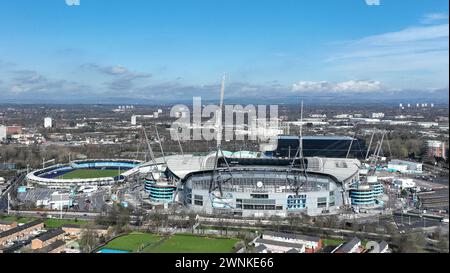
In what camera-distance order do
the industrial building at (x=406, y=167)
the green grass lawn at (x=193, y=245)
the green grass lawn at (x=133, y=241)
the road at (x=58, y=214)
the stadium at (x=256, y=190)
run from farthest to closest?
the industrial building at (x=406, y=167) < the stadium at (x=256, y=190) < the road at (x=58, y=214) < the green grass lawn at (x=133, y=241) < the green grass lawn at (x=193, y=245)

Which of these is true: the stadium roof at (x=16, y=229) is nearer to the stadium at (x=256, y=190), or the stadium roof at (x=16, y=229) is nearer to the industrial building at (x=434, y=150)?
the stadium at (x=256, y=190)

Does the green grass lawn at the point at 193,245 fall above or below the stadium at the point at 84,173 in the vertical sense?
below

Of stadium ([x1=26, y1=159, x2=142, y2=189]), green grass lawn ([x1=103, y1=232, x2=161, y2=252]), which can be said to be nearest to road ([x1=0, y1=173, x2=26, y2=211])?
stadium ([x1=26, y1=159, x2=142, y2=189])

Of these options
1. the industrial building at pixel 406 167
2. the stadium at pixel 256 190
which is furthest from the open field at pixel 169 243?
the industrial building at pixel 406 167

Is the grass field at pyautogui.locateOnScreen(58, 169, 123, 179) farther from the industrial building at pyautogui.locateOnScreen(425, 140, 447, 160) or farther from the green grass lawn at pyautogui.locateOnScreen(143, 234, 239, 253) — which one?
the industrial building at pyautogui.locateOnScreen(425, 140, 447, 160)

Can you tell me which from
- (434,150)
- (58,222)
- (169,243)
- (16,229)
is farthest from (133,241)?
(434,150)

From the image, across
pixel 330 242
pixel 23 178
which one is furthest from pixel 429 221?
pixel 23 178
